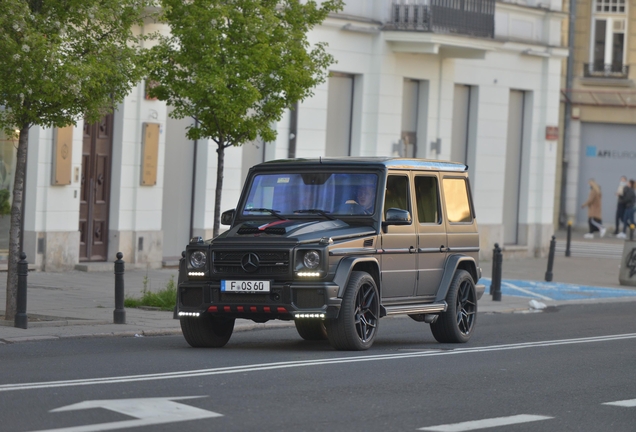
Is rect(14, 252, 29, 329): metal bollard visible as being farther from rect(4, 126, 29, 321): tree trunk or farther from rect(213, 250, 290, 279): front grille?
rect(213, 250, 290, 279): front grille

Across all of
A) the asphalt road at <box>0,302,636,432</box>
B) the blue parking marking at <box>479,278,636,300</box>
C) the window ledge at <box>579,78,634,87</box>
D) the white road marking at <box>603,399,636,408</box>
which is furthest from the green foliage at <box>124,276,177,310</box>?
the window ledge at <box>579,78,634,87</box>

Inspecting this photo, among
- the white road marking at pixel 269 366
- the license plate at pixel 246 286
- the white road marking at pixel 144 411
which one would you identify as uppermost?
the license plate at pixel 246 286

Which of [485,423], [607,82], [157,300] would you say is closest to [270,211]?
[157,300]

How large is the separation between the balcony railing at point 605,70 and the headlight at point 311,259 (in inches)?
1330

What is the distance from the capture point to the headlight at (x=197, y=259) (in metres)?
12.6

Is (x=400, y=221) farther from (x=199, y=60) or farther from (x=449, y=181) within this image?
(x=199, y=60)

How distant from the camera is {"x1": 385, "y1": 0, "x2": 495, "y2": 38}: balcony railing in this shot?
2855 cm

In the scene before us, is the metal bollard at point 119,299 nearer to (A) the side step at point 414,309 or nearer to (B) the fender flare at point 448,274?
(A) the side step at point 414,309

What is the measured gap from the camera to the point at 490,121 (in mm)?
31938

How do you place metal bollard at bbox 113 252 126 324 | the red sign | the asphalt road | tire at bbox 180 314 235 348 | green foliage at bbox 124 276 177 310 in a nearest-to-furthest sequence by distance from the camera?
the asphalt road < tire at bbox 180 314 235 348 < metal bollard at bbox 113 252 126 324 < green foliage at bbox 124 276 177 310 < the red sign

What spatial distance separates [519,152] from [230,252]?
72.1 feet

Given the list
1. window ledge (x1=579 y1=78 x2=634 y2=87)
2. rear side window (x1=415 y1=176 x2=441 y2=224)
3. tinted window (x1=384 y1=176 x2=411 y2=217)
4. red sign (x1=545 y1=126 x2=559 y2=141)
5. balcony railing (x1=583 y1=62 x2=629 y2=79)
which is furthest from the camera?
balcony railing (x1=583 y1=62 x2=629 y2=79)

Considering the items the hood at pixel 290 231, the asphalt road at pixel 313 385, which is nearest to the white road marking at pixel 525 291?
the asphalt road at pixel 313 385

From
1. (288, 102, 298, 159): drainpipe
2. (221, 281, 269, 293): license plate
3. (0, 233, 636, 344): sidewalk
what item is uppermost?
(288, 102, 298, 159): drainpipe
